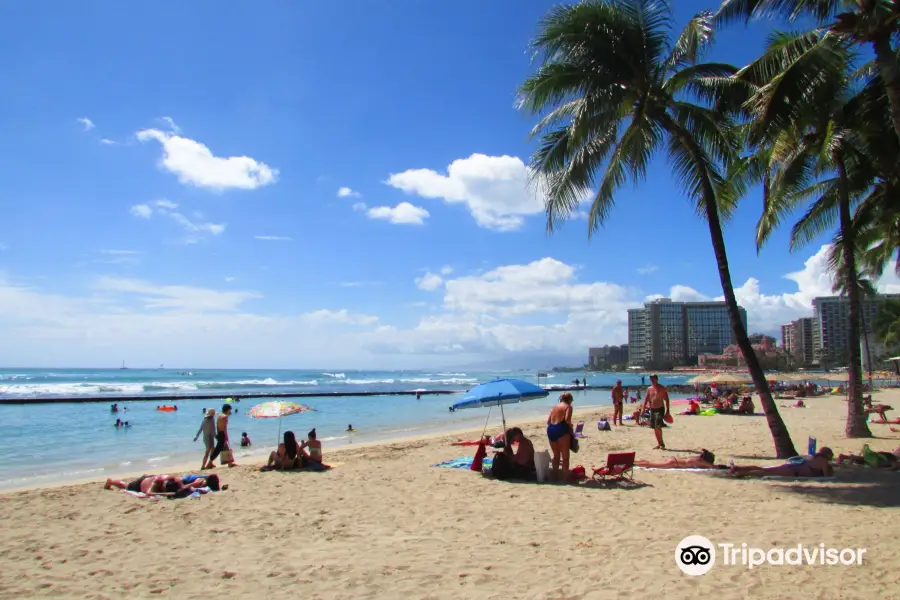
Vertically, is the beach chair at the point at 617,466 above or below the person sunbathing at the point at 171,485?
above

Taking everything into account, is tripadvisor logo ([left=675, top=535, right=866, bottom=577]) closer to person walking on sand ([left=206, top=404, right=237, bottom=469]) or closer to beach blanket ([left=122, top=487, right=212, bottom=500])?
beach blanket ([left=122, top=487, right=212, bottom=500])

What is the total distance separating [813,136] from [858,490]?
7.04 meters

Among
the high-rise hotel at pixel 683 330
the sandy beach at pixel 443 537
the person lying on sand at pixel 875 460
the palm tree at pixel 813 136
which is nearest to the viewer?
the sandy beach at pixel 443 537

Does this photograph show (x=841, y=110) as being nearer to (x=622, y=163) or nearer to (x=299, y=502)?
(x=622, y=163)

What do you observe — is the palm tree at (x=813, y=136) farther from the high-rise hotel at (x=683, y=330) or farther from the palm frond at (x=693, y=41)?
the high-rise hotel at (x=683, y=330)

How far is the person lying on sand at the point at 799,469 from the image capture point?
8.59 m

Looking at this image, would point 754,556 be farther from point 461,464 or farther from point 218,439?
point 218,439

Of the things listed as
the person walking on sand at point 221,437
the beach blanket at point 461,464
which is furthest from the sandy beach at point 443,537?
the person walking on sand at point 221,437

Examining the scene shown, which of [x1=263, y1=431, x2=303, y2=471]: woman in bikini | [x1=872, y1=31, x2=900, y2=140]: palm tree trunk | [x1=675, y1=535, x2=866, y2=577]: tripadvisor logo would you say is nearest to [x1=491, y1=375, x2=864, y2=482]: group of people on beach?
[x1=675, y1=535, x2=866, y2=577]: tripadvisor logo

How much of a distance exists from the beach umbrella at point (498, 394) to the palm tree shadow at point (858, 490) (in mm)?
4011

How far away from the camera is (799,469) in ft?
28.2

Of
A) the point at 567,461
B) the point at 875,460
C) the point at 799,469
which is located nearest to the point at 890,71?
the point at 799,469

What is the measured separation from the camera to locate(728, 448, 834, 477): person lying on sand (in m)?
8.59

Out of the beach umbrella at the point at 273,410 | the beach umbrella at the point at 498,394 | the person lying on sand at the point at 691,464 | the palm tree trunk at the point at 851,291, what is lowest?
the person lying on sand at the point at 691,464
